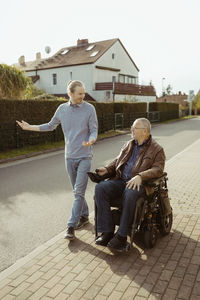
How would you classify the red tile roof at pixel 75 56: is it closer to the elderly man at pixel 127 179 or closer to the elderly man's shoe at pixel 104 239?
the elderly man at pixel 127 179

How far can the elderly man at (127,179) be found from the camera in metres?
3.80

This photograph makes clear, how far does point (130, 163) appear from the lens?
4301 mm

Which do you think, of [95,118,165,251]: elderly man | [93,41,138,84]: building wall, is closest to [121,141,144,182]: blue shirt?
[95,118,165,251]: elderly man

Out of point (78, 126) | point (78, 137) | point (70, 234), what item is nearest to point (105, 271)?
point (70, 234)

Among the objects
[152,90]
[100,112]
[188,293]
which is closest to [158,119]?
[100,112]

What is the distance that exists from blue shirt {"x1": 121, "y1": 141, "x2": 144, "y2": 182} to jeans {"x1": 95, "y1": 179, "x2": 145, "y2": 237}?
92mm

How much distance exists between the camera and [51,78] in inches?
1644

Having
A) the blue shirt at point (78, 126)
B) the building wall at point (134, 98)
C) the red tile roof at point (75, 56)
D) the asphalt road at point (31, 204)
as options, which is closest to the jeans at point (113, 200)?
the blue shirt at point (78, 126)

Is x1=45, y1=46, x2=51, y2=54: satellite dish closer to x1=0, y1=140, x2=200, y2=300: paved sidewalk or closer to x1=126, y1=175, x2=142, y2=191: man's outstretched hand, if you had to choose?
x1=0, y1=140, x2=200, y2=300: paved sidewalk

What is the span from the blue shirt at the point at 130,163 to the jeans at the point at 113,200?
0.30 ft

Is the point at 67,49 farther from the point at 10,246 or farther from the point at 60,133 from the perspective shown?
the point at 10,246

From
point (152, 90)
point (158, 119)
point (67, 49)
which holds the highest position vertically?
point (67, 49)

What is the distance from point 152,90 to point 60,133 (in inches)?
1319

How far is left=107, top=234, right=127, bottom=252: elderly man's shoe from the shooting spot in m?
3.75
